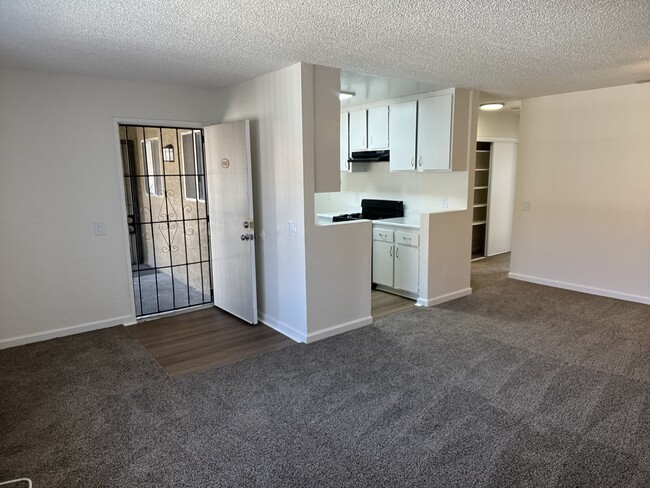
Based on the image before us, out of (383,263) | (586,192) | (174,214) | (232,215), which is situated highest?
(586,192)

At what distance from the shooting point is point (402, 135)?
5.29m

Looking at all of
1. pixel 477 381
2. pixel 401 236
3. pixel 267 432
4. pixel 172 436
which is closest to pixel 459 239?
pixel 401 236

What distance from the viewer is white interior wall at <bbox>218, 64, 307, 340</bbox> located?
3.72 metres

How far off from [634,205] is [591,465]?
3.70 m

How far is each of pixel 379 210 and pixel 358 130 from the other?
1164mm

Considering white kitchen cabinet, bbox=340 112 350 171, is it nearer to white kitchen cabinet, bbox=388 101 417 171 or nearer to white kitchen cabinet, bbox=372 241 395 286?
white kitchen cabinet, bbox=388 101 417 171

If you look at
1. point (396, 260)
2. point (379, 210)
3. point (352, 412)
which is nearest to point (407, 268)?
point (396, 260)

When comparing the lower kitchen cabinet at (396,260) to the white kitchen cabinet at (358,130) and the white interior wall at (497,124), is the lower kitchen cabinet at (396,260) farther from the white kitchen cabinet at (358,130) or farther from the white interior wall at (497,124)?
the white interior wall at (497,124)

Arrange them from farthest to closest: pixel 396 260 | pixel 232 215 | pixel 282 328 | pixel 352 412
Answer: pixel 396 260, pixel 232 215, pixel 282 328, pixel 352 412

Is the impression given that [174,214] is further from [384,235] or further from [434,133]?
[434,133]

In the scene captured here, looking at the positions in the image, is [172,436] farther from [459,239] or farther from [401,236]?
[459,239]

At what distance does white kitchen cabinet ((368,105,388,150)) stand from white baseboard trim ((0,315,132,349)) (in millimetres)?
3669

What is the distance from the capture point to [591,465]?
2252mm

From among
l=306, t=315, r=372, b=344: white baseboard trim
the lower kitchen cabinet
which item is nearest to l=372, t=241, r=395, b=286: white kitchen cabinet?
the lower kitchen cabinet
